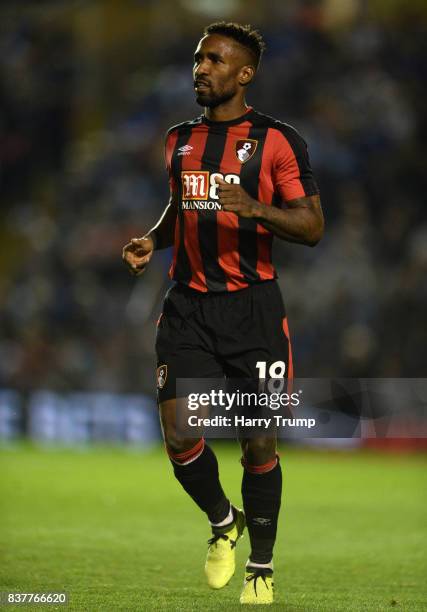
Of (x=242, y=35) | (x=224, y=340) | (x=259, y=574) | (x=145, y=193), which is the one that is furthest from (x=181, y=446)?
(x=145, y=193)

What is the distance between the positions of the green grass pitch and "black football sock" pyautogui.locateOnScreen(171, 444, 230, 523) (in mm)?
334

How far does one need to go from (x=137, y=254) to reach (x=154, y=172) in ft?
31.4

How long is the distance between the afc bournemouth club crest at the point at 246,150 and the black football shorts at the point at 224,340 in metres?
0.51

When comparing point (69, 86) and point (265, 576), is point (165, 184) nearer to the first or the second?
point (69, 86)

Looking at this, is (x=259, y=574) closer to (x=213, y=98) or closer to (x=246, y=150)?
(x=246, y=150)

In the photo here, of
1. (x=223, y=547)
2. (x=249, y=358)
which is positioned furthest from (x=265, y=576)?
(x=249, y=358)

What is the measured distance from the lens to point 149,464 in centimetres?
1091

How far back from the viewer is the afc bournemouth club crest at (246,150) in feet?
15.2

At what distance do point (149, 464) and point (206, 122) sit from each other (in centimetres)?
652

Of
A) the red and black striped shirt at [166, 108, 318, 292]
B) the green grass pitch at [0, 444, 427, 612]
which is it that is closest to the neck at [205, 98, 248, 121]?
the red and black striped shirt at [166, 108, 318, 292]

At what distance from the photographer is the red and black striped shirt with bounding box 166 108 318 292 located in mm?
4613

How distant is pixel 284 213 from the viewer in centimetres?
441

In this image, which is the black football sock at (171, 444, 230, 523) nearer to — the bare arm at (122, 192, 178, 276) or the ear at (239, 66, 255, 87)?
the bare arm at (122, 192, 178, 276)

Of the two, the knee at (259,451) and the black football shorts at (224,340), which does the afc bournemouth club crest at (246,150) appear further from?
the knee at (259,451)
